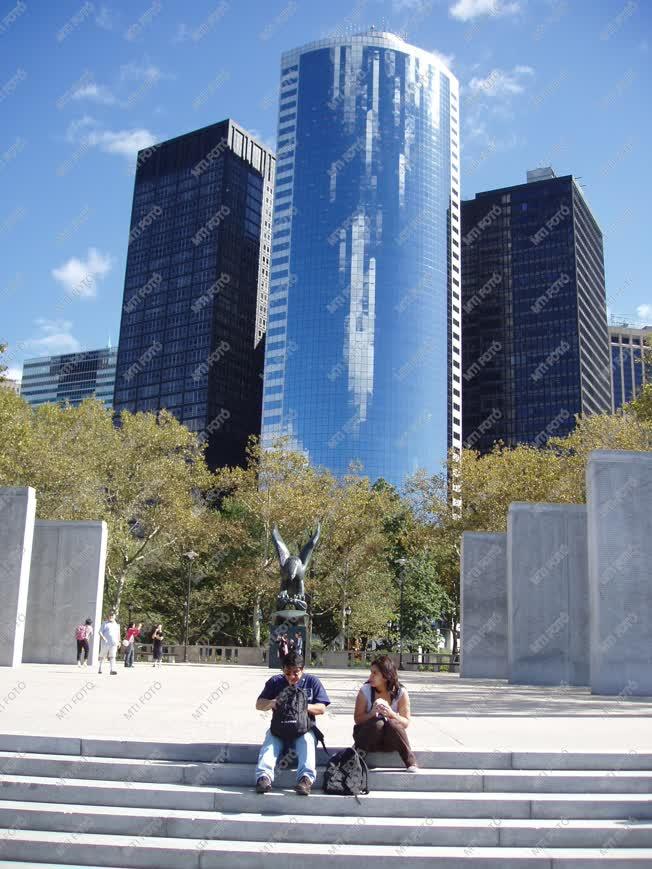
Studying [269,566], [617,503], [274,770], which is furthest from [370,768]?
[269,566]

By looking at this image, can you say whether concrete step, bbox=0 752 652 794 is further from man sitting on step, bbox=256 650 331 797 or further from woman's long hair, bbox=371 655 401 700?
woman's long hair, bbox=371 655 401 700

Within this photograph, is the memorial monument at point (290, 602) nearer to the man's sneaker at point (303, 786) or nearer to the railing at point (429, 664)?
the railing at point (429, 664)

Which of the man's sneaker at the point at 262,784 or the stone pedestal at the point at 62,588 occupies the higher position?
the stone pedestal at the point at 62,588

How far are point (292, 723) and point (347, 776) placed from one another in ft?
2.36

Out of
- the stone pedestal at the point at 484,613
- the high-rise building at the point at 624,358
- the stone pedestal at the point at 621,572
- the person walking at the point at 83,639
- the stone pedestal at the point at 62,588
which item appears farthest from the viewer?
the high-rise building at the point at 624,358

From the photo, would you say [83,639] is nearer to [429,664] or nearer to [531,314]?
[429,664]

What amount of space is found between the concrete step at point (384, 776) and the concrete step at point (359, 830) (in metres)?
0.56

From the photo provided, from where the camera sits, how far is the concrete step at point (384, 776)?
7922mm

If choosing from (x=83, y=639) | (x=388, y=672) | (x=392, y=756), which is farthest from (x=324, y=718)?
(x=83, y=639)

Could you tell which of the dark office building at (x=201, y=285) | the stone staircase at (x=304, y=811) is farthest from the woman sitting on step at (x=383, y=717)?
the dark office building at (x=201, y=285)

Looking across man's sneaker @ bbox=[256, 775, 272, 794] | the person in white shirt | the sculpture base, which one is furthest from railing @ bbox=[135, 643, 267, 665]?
man's sneaker @ bbox=[256, 775, 272, 794]

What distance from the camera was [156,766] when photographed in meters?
8.07

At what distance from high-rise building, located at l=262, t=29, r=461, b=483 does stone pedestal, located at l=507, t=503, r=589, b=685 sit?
8562 cm

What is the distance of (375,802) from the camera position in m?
7.54
